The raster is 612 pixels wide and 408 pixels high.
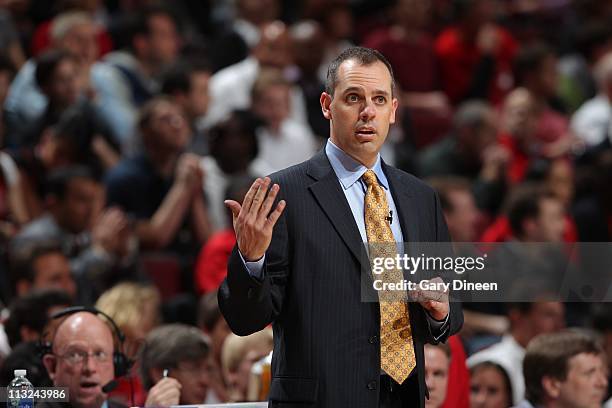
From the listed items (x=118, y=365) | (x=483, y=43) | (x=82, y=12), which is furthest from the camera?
(x=483, y=43)

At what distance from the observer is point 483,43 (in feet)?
39.1

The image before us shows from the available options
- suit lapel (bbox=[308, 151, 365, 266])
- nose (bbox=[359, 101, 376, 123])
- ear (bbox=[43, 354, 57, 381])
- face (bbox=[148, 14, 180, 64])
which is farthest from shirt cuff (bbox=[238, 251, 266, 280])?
face (bbox=[148, 14, 180, 64])

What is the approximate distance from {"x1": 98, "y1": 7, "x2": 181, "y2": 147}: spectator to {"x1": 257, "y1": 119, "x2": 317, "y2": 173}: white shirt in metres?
0.98

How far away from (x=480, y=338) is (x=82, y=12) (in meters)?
4.63

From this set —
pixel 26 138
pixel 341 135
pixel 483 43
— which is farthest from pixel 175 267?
pixel 483 43

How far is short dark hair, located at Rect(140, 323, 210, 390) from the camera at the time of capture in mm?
5504

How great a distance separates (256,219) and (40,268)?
3.65 metres

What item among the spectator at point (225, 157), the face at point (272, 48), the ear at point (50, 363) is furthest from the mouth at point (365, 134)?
the face at point (272, 48)

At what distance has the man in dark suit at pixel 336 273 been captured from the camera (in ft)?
11.9

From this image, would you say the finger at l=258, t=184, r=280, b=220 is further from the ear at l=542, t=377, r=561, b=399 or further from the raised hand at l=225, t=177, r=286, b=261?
the ear at l=542, t=377, r=561, b=399

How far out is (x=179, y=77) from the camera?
9359 millimetres

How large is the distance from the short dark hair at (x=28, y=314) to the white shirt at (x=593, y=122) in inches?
224

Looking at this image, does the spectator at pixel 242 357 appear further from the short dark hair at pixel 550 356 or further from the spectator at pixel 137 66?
the spectator at pixel 137 66

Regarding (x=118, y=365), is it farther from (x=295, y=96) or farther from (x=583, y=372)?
(x=295, y=96)
